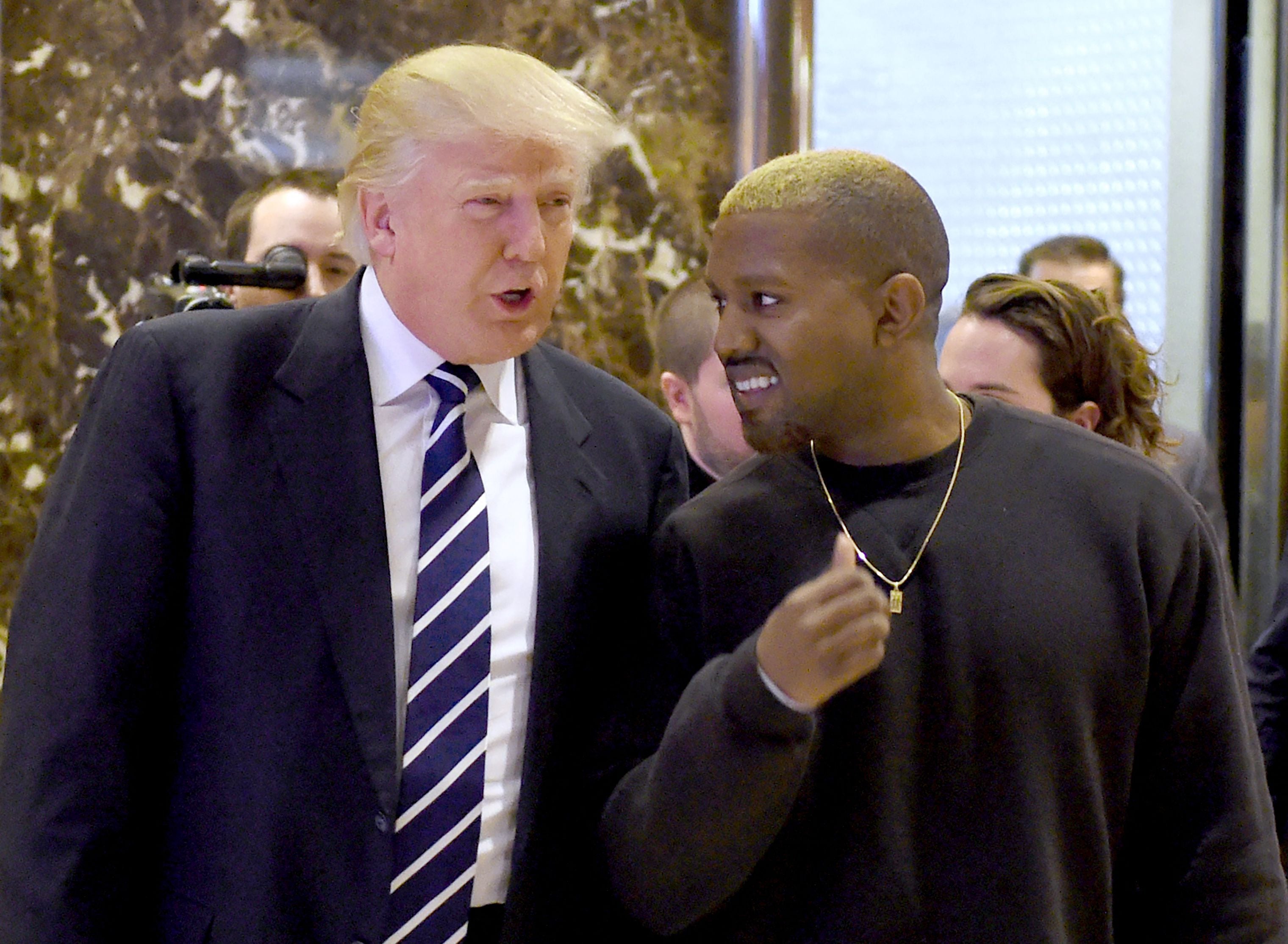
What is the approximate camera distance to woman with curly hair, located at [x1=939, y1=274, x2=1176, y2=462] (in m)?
2.29

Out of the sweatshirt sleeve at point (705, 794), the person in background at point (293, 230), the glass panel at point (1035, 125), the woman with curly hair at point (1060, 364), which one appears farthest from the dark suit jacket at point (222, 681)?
the glass panel at point (1035, 125)

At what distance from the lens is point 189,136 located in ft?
9.95

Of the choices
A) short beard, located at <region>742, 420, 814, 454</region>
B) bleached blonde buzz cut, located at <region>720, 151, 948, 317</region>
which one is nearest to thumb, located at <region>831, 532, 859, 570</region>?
short beard, located at <region>742, 420, 814, 454</region>

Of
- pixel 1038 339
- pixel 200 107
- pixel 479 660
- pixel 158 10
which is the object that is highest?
pixel 158 10

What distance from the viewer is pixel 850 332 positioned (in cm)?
160

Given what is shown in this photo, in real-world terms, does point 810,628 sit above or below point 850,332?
below

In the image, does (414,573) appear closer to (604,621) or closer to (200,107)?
(604,621)

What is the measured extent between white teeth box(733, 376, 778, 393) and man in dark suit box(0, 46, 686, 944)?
253 millimetres

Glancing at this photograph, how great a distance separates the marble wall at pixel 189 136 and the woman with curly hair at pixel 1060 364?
1033 millimetres

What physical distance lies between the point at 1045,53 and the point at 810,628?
10.2 ft

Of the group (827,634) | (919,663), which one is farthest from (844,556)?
(919,663)

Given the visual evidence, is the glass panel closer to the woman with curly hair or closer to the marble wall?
the marble wall

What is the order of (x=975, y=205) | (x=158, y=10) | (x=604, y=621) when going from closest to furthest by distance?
(x=604, y=621), (x=158, y=10), (x=975, y=205)

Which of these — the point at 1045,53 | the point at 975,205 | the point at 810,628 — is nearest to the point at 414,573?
the point at 810,628
